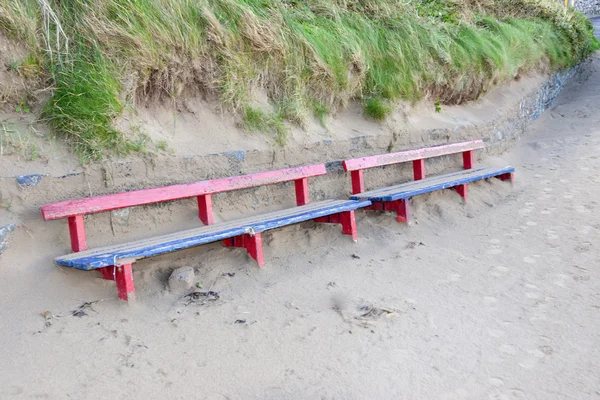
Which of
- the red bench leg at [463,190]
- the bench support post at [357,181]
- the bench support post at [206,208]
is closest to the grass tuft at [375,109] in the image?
the bench support post at [357,181]

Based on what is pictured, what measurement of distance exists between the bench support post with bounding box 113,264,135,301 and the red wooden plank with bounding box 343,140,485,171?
7.24ft

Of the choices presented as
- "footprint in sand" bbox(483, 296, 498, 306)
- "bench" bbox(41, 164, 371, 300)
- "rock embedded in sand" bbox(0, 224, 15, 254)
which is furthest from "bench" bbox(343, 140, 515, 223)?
"rock embedded in sand" bbox(0, 224, 15, 254)

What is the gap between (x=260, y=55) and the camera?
15.7ft

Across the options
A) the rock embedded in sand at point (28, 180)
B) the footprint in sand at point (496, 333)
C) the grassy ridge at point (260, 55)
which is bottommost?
the footprint in sand at point (496, 333)

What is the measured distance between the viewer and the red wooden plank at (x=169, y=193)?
321 centimetres

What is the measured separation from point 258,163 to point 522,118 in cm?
510

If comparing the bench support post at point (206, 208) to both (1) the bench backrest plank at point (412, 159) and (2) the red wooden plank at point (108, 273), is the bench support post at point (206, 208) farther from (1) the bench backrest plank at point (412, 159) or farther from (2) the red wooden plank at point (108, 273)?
(1) the bench backrest plank at point (412, 159)

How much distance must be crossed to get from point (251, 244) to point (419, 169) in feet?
8.35

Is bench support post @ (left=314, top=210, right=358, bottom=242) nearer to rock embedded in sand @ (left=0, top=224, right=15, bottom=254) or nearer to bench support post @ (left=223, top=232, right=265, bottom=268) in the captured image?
bench support post @ (left=223, top=232, right=265, bottom=268)

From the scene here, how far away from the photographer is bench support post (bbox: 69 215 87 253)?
3.31 metres

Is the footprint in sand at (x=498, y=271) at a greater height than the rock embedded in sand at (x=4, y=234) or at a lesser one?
lesser

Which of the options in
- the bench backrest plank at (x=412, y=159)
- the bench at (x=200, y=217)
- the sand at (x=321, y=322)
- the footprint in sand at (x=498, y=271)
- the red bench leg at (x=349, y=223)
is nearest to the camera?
the sand at (x=321, y=322)

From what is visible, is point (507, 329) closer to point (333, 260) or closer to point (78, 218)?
point (333, 260)

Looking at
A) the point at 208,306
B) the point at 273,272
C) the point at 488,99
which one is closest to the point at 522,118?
the point at 488,99
